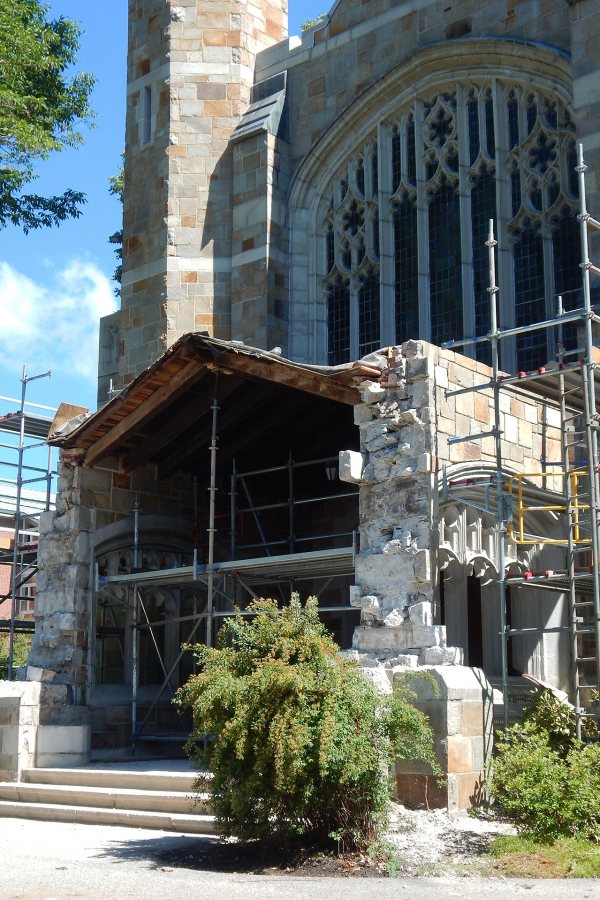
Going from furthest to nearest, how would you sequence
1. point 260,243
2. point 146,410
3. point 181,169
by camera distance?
point 181,169 < point 260,243 < point 146,410

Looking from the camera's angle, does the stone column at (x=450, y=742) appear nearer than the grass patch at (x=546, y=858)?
No

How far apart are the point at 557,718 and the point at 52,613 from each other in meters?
7.67

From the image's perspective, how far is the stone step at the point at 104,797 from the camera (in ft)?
40.1

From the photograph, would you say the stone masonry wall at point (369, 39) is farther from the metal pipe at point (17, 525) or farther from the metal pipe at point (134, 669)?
the metal pipe at point (134, 669)

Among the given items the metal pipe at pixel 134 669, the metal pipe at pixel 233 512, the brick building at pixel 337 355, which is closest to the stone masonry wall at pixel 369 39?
the brick building at pixel 337 355

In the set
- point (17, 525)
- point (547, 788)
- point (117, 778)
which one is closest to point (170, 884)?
point (547, 788)

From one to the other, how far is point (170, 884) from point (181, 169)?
16281mm

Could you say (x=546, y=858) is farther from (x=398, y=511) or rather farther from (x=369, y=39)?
(x=369, y=39)

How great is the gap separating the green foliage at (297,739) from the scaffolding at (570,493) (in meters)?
2.60

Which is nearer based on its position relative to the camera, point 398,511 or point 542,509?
point 542,509

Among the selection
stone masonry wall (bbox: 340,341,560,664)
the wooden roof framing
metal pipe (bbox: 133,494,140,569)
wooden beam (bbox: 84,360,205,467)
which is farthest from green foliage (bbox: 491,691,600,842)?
metal pipe (bbox: 133,494,140,569)

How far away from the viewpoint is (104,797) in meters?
13.1

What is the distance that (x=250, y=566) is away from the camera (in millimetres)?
15234

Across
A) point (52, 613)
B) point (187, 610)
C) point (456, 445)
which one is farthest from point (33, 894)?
point (187, 610)
